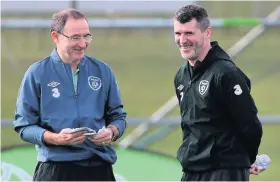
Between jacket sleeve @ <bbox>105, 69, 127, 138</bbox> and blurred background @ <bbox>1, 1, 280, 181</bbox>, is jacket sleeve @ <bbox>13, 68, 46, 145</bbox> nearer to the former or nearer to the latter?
jacket sleeve @ <bbox>105, 69, 127, 138</bbox>

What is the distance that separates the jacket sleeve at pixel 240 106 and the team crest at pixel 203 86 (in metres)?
0.08

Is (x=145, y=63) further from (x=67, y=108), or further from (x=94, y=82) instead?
(x=67, y=108)

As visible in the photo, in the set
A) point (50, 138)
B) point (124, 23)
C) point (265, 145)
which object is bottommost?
point (265, 145)

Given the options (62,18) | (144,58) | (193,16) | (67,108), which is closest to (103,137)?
(67,108)

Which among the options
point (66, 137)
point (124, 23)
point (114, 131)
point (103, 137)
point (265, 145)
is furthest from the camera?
point (265, 145)

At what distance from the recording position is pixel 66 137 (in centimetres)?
362

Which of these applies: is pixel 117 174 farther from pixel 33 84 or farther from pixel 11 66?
pixel 33 84

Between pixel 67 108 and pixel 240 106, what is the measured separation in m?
0.88

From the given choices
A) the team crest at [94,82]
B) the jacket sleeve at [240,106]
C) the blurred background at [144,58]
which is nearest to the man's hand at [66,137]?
the team crest at [94,82]

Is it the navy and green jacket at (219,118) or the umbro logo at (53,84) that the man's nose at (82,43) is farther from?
the navy and green jacket at (219,118)

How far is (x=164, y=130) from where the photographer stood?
6531mm

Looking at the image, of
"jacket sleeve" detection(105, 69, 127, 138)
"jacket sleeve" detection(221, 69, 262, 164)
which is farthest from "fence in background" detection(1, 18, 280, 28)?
"jacket sleeve" detection(221, 69, 262, 164)

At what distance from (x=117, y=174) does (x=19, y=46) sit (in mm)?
1435

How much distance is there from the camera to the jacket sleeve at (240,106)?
363 centimetres
